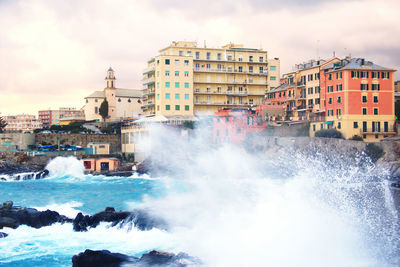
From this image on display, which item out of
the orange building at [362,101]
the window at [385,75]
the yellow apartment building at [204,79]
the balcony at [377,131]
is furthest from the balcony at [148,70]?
the window at [385,75]

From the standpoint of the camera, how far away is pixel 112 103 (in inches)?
4473

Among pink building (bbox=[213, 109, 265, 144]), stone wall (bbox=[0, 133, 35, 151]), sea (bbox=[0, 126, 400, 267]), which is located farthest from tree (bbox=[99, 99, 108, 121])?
sea (bbox=[0, 126, 400, 267])

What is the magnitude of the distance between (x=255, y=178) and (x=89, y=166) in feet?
91.3

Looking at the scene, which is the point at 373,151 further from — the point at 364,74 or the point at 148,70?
the point at 148,70

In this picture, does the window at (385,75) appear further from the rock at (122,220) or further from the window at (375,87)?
the rock at (122,220)

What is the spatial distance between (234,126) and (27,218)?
126ft

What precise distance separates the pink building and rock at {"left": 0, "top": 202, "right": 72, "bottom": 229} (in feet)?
117

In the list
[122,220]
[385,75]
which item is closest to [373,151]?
[385,75]

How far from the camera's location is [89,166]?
240 feet

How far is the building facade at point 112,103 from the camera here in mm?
113000

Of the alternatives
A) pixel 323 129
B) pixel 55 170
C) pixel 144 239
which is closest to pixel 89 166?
pixel 55 170

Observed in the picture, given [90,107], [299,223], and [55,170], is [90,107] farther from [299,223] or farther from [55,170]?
[299,223]

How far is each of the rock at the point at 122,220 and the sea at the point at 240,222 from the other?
0.52 metres

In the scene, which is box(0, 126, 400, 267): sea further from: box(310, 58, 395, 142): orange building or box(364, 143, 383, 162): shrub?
box(310, 58, 395, 142): orange building
